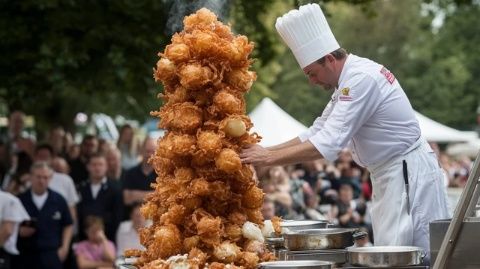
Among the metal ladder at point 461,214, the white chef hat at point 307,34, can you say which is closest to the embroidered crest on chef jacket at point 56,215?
the white chef hat at point 307,34

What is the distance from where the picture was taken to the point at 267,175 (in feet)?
56.4

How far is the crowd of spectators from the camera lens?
14.5m

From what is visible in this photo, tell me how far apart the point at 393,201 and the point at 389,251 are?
151 centimetres

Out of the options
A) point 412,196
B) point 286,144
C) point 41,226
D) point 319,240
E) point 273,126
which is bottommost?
point 319,240

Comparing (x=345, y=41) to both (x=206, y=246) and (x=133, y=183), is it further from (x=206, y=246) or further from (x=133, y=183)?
(x=206, y=246)

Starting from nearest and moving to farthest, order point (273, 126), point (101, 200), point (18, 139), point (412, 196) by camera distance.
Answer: point (412, 196), point (101, 200), point (18, 139), point (273, 126)

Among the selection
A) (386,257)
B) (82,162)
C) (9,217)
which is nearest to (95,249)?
(9,217)

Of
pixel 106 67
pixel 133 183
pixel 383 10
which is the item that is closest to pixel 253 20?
pixel 106 67

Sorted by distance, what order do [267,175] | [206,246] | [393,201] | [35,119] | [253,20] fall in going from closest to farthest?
[206,246] < [393,201] < [267,175] < [253,20] < [35,119]

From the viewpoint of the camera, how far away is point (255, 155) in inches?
272

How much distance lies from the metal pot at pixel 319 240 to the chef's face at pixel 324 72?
0.96m

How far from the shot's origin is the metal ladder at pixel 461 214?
6.10 m

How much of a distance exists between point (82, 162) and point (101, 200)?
2.62 m

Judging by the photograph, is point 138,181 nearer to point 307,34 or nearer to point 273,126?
point 273,126
